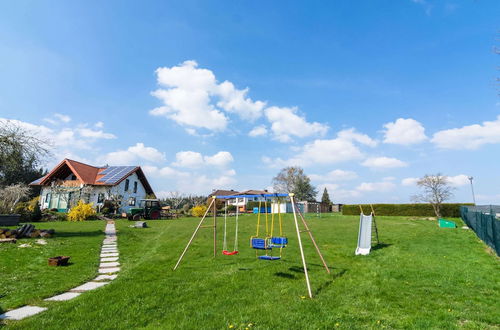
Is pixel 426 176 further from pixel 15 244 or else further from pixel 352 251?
pixel 15 244

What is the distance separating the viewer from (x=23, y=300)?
5645 millimetres

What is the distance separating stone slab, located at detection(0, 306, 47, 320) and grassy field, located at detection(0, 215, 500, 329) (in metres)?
0.22

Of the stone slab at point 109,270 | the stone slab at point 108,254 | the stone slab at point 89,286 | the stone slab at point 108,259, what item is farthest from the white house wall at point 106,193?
the stone slab at point 89,286

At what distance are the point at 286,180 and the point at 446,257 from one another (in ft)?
189

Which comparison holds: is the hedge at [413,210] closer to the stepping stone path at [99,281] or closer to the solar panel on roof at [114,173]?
the solar panel on roof at [114,173]

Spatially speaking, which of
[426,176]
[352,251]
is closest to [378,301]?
[352,251]

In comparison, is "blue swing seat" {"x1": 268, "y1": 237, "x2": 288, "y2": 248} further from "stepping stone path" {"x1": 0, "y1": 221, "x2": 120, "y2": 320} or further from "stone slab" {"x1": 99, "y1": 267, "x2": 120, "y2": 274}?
"stone slab" {"x1": 99, "y1": 267, "x2": 120, "y2": 274}

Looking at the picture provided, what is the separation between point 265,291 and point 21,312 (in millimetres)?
4704

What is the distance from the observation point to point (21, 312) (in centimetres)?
509

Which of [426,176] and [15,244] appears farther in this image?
[426,176]

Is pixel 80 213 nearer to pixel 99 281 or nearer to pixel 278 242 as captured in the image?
pixel 99 281

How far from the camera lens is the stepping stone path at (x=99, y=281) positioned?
16.5 feet

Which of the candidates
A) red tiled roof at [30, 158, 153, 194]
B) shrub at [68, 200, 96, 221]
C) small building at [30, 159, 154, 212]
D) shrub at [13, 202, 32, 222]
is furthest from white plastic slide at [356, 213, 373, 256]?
red tiled roof at [30, 158, 153, 194]

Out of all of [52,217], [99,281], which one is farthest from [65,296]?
[52,217]
